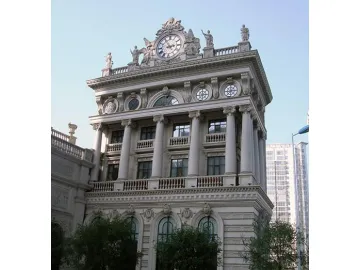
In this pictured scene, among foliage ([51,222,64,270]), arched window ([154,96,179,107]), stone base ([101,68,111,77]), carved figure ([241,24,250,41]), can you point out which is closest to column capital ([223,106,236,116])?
arched window ([154,96,179,107])

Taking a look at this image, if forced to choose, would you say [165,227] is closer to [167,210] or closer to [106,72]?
[167,210]

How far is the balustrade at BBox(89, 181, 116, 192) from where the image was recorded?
99.0 feet

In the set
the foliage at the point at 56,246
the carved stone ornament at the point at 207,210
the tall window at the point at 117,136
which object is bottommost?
the foliage at the point at 56,246

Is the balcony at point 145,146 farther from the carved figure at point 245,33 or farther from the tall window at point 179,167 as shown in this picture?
the carved figure at point 245,33

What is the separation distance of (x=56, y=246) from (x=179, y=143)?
1111 cm

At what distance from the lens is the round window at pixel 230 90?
2852 centimetres

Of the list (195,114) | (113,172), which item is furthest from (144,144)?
(195,114)

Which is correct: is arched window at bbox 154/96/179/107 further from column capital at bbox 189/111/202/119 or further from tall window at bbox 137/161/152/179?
tall window at bbox 137/161/152/179

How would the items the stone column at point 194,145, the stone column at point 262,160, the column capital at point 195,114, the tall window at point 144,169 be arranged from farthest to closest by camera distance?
the stone column at point 262,160
the tall window at point 144,169
the column capital at point 195,114
the stone column at point 194,145

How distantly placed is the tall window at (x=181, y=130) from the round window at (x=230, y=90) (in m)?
4.10

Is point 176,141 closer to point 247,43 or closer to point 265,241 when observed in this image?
point 247,43

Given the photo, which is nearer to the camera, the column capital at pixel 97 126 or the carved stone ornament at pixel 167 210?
the carved stone ornament at pixel 167 210

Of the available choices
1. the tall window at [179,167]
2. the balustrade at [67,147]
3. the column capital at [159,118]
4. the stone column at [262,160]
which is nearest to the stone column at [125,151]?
the column capital at [159,118]

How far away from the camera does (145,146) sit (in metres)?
31.4
